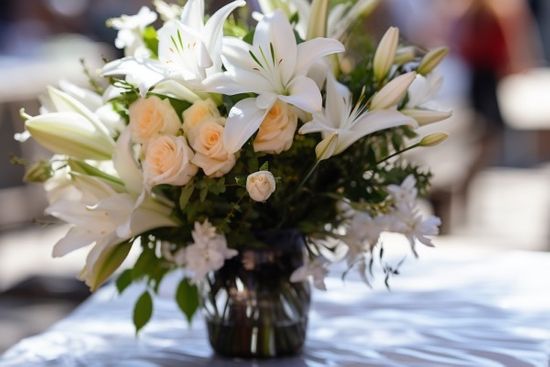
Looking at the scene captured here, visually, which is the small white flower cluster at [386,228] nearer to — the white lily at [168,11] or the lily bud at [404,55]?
the lily bud at [404,55]

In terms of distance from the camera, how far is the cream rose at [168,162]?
1.14 meters

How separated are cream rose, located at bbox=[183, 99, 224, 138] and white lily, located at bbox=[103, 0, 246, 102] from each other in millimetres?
15

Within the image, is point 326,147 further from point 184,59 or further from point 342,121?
point 184,59

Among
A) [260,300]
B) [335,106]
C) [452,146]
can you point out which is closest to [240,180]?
[335,106]

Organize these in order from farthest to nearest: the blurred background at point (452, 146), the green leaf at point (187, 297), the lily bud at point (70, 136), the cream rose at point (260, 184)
Answer: the blurred background at point (452, 146) → the green leaf at point (187, 297) → the lily bud at point (70, 136) → the cream rose at point (260, 184)

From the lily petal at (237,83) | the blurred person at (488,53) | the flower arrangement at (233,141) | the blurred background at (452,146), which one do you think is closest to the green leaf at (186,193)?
the flower arrangement at (233,141)

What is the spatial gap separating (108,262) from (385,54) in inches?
15.4

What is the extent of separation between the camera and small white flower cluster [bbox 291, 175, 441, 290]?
4.07 feet

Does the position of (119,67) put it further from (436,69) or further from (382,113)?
(436,69)

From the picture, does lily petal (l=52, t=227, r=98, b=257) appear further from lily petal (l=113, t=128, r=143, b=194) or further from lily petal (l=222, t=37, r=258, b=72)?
lily petal (l=222, t=37, r=258, b=72)

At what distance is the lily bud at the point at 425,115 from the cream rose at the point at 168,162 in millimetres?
260

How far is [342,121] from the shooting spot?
1169mm

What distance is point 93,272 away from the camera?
3.93ft

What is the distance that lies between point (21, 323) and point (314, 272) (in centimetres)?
260
